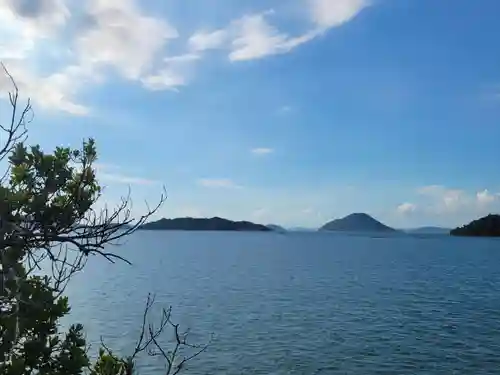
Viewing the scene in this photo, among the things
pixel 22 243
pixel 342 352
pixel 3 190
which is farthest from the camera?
pixel 342 352

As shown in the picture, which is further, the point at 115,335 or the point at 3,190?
the point at 115,335

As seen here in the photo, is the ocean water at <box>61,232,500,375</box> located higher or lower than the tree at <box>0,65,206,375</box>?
lower

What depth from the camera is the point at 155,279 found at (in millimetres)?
57719

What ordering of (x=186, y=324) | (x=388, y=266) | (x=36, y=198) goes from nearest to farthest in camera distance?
(x=36, y=198)
(x=186, y=324)
(x=388, y=266)

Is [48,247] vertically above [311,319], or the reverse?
[48,247]

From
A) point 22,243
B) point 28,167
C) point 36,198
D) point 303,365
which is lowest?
point 303,365

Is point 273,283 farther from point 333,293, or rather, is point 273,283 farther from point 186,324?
point 186,324

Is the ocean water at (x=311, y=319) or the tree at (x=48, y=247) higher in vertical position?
the tree at (x=48, y=247)

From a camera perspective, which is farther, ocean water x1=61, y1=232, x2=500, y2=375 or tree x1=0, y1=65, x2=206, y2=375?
ocean water x1=61, y1=232, x2=500, y2=375

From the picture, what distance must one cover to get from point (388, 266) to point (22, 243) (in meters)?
79.1

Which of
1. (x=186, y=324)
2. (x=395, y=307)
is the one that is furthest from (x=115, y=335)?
(x=395, y=307)

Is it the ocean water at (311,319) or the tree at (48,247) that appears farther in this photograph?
the ocean water at (311,319)

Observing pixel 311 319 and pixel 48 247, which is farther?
pixel 311 319

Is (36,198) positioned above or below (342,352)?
above
